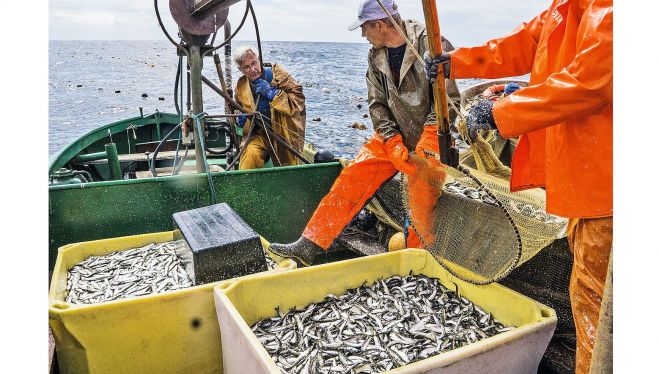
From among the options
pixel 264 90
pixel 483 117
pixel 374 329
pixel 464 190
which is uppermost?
pixel 264 90

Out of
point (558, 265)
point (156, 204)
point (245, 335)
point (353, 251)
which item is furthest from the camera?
point (353, 251)

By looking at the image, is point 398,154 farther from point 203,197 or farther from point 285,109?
point 285,109

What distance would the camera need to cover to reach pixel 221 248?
10.2 feet

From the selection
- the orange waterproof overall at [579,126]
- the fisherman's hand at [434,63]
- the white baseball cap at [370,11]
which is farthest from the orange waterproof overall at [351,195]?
the orange waterproof overall at [579,126]

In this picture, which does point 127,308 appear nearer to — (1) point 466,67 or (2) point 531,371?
(2) point 531,371

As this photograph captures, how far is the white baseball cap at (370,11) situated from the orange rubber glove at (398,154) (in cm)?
108

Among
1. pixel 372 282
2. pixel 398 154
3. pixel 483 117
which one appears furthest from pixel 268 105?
pixel 483 117

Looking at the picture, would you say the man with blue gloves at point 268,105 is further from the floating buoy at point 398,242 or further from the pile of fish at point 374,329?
the pile of fish at point 374,329

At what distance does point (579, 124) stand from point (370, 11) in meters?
2.51

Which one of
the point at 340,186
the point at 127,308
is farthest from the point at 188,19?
the point at 127,308

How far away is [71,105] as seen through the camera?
38188 mm

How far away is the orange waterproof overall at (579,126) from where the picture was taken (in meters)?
1.97

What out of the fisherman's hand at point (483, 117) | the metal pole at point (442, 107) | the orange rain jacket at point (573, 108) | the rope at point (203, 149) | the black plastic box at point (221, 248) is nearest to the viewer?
the orange rain jacket at point (573, 108)

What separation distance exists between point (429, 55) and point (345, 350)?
186 centimetres
